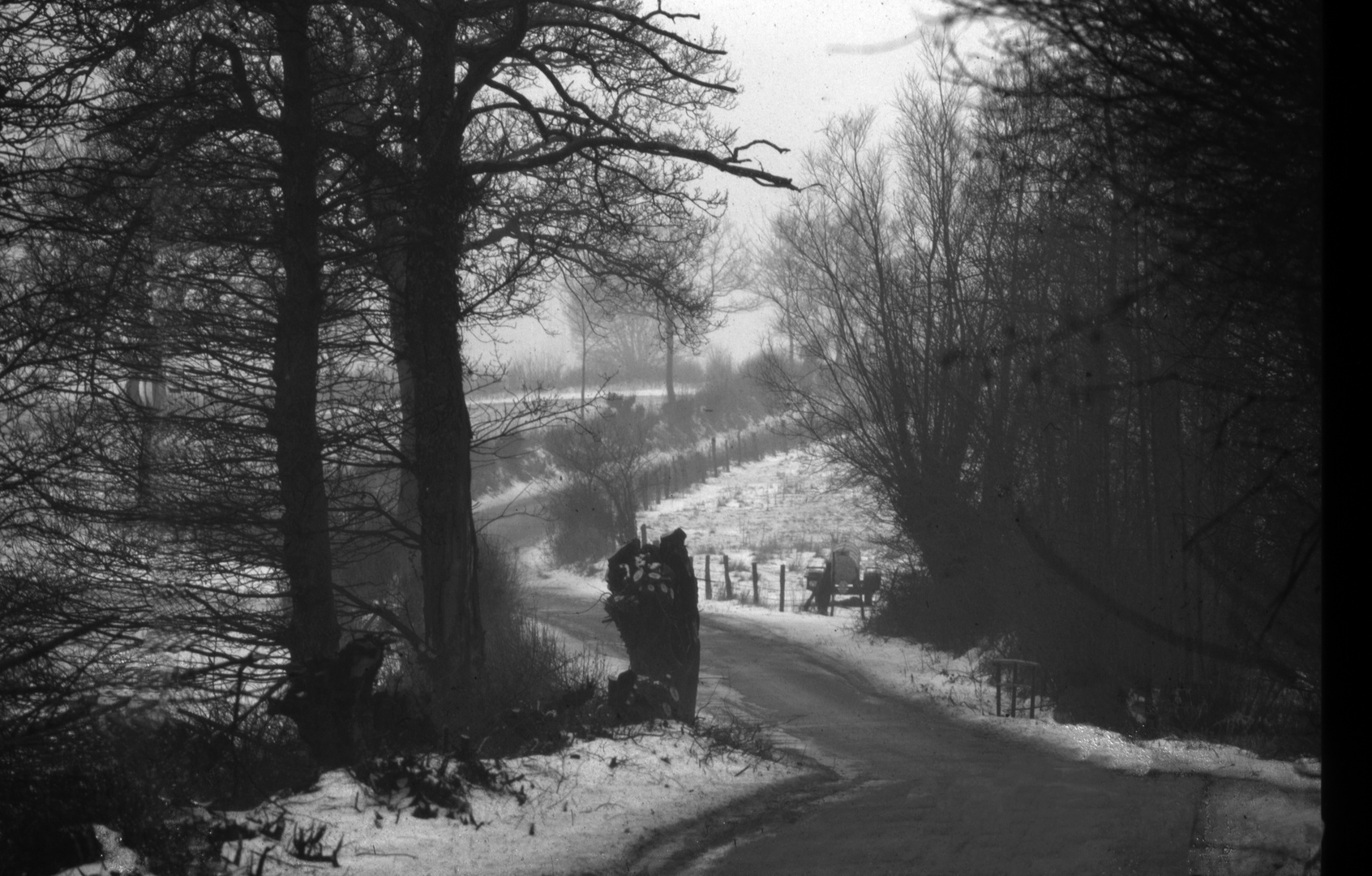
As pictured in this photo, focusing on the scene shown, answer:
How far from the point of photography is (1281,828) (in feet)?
19.8

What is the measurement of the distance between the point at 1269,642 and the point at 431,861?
7.68 metres

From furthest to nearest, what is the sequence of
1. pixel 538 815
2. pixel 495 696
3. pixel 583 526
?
pixel 583 526, pixel 495 696, pixel 538 815

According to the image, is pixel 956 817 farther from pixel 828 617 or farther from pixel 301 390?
pixel 828 617

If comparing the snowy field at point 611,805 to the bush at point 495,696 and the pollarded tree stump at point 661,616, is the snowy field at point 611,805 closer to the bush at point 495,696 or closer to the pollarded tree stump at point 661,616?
the bush at point 495,696

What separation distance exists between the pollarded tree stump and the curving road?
5.06 ft

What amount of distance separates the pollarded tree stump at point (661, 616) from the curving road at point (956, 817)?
5.06 ft

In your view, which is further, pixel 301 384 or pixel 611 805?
pixel 301 384

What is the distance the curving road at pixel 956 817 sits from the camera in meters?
6.33

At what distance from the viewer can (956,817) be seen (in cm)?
757

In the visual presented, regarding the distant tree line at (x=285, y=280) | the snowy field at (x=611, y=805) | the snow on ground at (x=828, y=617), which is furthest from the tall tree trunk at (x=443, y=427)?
the snow on ground at (x=828, y=617)

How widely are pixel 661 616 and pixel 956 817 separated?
5620 millimetres

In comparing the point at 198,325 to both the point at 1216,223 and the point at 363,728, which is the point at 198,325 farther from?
the point at 1216,223

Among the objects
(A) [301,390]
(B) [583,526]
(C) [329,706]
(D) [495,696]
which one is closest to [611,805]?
(C) [329,706]

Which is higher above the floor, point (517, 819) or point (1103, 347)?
point (1103, 347)
